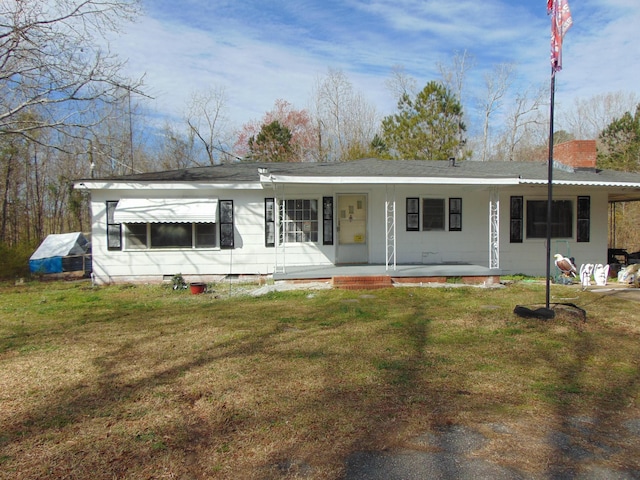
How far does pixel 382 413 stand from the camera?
10.9 ft

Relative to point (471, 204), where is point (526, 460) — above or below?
below

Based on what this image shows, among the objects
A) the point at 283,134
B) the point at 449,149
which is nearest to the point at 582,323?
the point at 449,149

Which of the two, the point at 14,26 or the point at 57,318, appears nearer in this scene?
the point at 57,318

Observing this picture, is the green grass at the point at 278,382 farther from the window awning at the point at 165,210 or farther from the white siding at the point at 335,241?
the white siding at the point at 335,241

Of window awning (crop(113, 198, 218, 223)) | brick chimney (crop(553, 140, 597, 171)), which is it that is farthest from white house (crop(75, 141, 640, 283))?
brick chimney (crop(553, 140, 597, 171))

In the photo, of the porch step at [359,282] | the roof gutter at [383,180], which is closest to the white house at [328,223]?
the roof gutter at [383,180]

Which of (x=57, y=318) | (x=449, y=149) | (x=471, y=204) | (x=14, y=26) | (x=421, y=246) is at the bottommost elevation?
(x=57, y=318)

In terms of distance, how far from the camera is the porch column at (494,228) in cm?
979

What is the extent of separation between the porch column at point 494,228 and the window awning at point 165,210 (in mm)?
6493

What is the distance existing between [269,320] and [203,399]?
3.00 metres

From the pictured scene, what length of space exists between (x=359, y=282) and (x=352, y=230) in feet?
7.88

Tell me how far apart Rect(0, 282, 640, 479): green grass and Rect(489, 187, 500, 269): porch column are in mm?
2624

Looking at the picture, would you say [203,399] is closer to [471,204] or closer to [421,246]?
[421,246]

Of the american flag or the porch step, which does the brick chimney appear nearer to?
the porch step
